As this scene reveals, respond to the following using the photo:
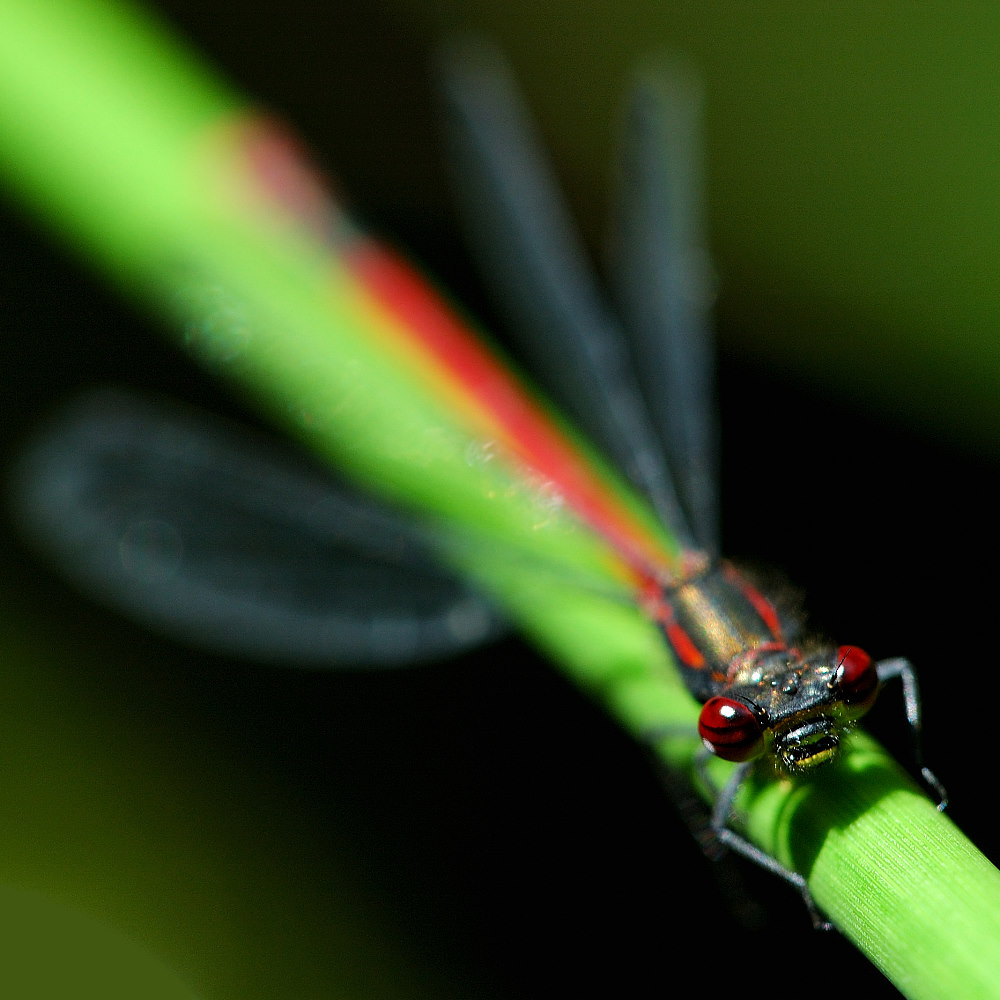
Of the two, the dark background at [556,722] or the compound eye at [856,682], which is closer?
the compound eye at [856,682]

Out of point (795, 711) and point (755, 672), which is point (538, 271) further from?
point (795, 711)

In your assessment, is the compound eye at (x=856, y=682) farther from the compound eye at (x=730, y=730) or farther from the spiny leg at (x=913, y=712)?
the compound eye at (x=730, y=730)

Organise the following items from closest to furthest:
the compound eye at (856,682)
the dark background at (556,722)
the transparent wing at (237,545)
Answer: the compound eye at (856,682) < the dark background at (556,722) < the transparent wing at (237,545)

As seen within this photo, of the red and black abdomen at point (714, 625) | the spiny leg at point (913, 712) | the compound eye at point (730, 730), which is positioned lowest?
the spiny leg at point (913, 712)

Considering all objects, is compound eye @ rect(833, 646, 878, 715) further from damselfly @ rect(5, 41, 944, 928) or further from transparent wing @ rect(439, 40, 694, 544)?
transparent wing @ rect(439, 40, 694, 544)

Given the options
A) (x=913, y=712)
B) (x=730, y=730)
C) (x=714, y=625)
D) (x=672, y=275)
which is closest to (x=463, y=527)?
(x=714, y=625)

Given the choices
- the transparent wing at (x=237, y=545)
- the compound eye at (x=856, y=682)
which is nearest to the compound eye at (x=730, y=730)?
the compound eye at (x=856, y=682)

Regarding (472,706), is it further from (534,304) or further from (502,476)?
(534,304)

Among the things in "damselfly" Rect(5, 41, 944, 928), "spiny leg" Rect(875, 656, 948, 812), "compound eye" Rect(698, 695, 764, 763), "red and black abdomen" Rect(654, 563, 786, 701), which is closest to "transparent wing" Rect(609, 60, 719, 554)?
"damselfly" Rect(5, 41, 944, 928)
